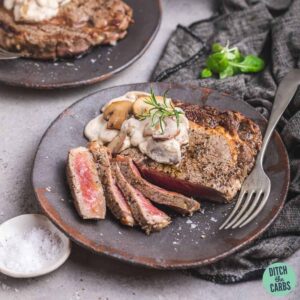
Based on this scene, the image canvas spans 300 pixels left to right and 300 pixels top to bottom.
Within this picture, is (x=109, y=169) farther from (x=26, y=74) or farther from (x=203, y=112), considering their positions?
(x=26, y=74)

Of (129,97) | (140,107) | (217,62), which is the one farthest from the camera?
(217,62)

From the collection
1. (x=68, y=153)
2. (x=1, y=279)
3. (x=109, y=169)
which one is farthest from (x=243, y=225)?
(x=1, y=279)

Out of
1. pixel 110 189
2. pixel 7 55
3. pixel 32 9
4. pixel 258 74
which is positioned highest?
pixel 32 9

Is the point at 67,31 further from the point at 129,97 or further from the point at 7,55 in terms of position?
the point at 129,97

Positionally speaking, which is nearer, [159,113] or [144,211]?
[144,211]

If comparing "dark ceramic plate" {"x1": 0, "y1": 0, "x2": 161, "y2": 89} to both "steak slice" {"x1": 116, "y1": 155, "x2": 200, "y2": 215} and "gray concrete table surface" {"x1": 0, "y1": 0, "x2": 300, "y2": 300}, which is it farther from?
"steak slice" {"x1": 116, "y1": 155, "x2": 200, "y2": 215}

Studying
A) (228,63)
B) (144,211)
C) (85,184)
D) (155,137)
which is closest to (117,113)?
(155,137)
